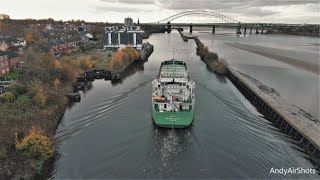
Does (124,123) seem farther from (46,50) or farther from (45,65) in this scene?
(46,50)

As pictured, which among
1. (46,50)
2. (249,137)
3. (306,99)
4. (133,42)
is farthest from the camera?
(133,42)

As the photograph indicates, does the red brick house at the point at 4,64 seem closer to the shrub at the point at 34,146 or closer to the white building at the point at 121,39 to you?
the shrub at the point at 34,146

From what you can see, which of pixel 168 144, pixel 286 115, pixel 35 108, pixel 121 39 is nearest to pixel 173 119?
pixel 168 144

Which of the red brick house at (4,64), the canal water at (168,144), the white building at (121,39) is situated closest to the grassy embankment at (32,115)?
the canal water at (168,144)

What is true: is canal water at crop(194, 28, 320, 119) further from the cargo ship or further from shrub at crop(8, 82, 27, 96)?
shrub at crop(8, 82, 27, 96)

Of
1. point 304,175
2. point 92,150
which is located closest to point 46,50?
point 92,150

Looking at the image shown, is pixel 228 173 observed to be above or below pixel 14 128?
below

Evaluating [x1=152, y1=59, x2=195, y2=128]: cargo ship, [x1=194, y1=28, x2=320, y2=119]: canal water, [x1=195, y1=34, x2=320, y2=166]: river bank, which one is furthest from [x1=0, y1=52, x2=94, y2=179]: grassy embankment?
[x1=194, y1=28, x2=320, y2=119]: canal water
